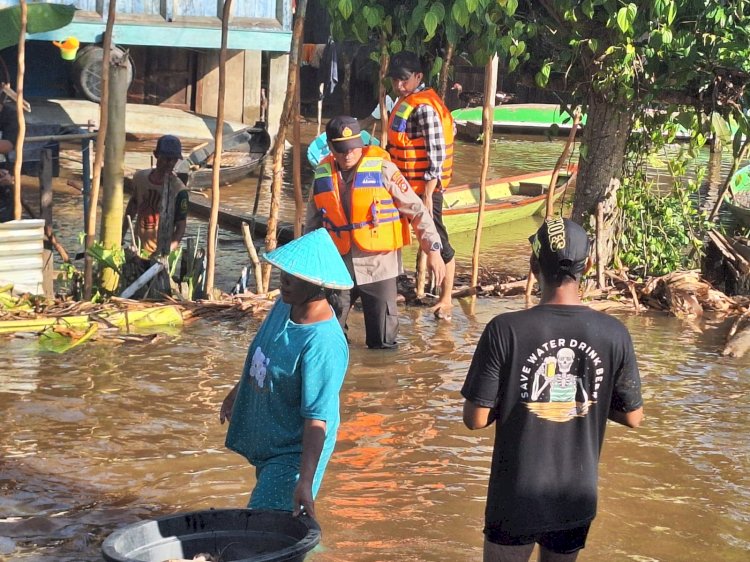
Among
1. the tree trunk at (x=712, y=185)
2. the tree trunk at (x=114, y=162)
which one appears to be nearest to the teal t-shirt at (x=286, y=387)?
the tree trunk at (x=114, y=162)

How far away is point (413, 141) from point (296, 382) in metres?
4.85

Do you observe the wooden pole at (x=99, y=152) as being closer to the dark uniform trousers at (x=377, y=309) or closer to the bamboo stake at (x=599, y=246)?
the dark uniform trousers at (x=377, y=309)

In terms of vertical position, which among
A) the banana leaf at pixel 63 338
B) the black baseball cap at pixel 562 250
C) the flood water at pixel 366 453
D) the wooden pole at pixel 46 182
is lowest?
the flood water at pixel 366 453

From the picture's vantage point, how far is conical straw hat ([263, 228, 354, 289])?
12.2 feet

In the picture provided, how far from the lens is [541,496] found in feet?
11.6

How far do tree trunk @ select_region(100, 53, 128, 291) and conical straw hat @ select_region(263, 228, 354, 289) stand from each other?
17.1 ft

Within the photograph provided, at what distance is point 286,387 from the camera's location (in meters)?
3.75

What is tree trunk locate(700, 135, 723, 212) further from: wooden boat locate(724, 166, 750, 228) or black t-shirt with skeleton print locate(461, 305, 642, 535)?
black t-shirt with skeleton print locate(461, 305, 642, 535)

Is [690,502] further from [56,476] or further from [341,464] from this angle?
[56,476]

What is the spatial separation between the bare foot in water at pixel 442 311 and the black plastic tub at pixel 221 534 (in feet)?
16.9

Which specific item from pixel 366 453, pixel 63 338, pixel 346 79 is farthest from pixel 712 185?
pixel 366 453

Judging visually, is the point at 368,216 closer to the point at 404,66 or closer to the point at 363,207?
the point at 363,207

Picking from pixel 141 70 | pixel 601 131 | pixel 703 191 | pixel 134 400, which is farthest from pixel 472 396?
pixel 141 70

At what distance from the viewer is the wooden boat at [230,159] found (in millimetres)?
15203
